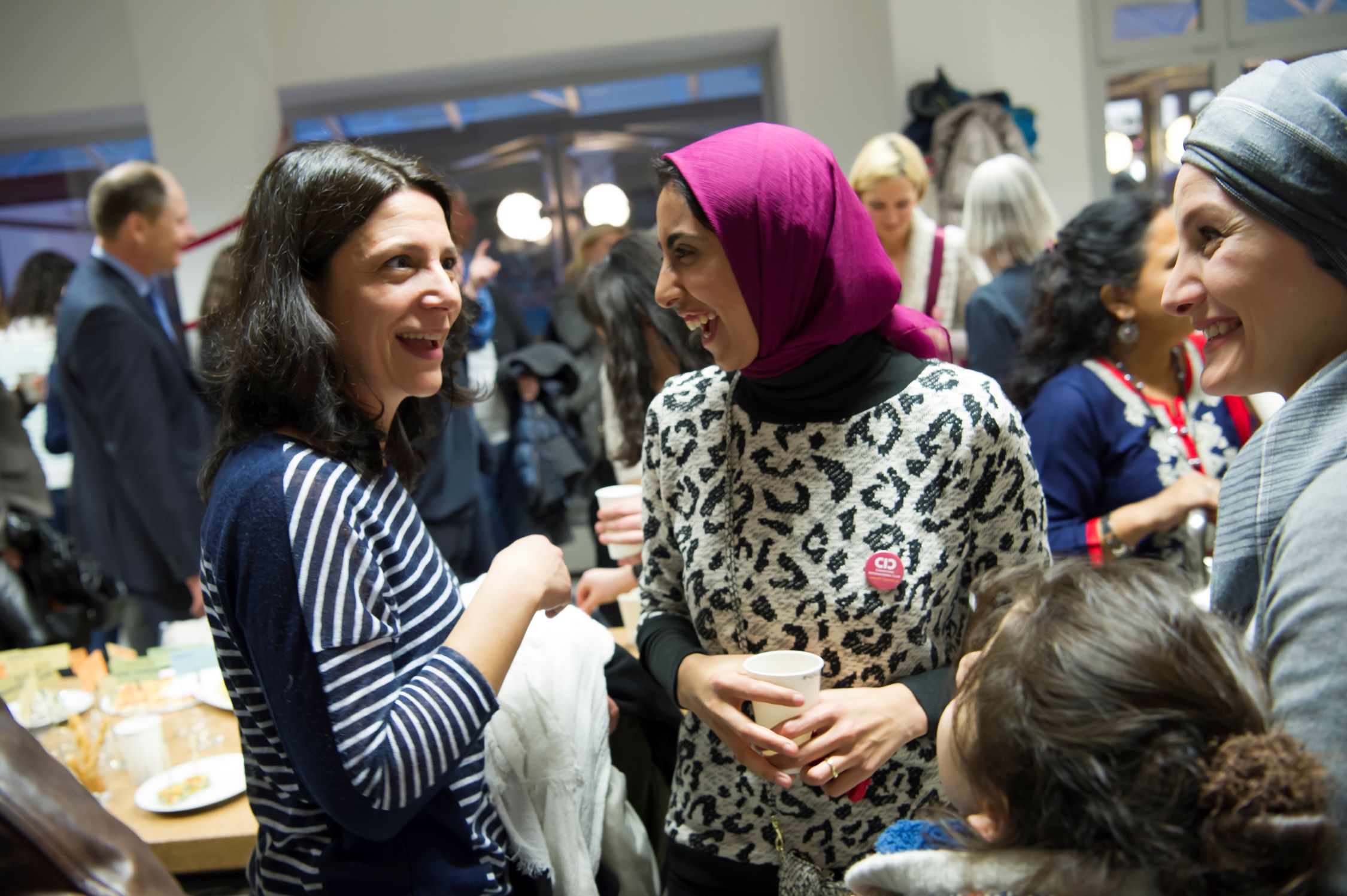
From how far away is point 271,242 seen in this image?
1.19 metres

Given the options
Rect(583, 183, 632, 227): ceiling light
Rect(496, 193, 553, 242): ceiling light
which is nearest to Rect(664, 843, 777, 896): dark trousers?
Rect(583, 183, 632, 227): ceiling light

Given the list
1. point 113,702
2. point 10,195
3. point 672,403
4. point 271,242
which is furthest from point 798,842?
point 10,195

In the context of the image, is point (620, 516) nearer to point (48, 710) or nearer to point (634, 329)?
point (634, 329)

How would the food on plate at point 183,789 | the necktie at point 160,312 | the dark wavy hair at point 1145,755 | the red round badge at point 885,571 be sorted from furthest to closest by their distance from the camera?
the necktie at point 160,312 → the food on plate at point 183,789 → the red round badge at point 885,571 → the dark wavy hair at point 1145,755

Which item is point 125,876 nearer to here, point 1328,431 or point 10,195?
point 1328,431

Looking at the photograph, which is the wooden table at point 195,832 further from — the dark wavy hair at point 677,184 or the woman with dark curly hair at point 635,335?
the dark wavy hair at point 677,184

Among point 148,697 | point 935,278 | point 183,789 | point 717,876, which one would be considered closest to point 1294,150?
point 717,876

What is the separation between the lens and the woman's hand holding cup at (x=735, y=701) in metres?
1.15

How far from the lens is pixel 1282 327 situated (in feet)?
3.02

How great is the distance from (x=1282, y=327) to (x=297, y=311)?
1.06 m

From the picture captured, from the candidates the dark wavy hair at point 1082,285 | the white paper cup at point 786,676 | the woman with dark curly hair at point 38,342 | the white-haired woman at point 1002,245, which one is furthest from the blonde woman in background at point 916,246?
the woman with dark curly hair at point 38,342

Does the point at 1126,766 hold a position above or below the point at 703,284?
below

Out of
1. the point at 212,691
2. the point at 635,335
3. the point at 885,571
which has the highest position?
the point at 635,335

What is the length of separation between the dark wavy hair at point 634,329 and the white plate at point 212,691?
3.69 feet
